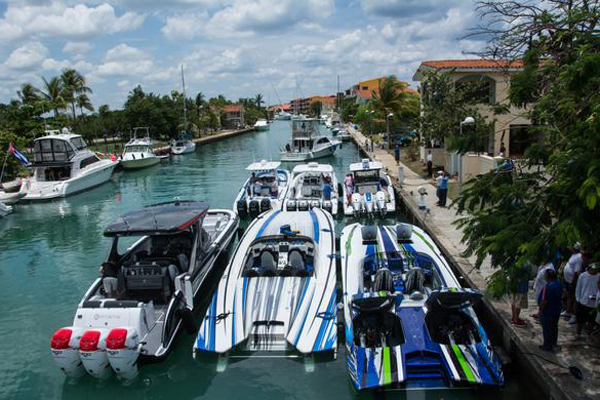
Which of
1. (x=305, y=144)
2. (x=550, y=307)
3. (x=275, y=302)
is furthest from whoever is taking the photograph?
(x=305, y=144)

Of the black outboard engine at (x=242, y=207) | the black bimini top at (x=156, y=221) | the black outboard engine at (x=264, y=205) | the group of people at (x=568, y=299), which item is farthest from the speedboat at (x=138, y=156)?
the group of people at (x=568, y=299)

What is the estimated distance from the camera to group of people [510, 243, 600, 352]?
745 cm

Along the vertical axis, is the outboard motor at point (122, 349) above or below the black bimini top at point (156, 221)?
below

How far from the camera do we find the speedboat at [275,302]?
9.05 m

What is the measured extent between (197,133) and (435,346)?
79.2 m

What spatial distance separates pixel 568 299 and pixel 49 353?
10.2 m

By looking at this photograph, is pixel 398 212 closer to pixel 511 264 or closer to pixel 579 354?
pixel 579 354

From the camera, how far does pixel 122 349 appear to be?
8141mm

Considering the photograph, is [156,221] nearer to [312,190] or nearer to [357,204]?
[357,204]

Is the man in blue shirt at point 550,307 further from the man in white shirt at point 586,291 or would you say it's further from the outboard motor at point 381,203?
the outboard motor at point 381,203

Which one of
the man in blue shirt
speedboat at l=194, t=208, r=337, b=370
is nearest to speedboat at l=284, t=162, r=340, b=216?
speedboat at l=194, t=208, r=337, b=370

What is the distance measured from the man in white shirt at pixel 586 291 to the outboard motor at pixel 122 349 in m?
7.25

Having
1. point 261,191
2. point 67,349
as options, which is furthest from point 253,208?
point 67,349

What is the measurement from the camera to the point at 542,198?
595cm
